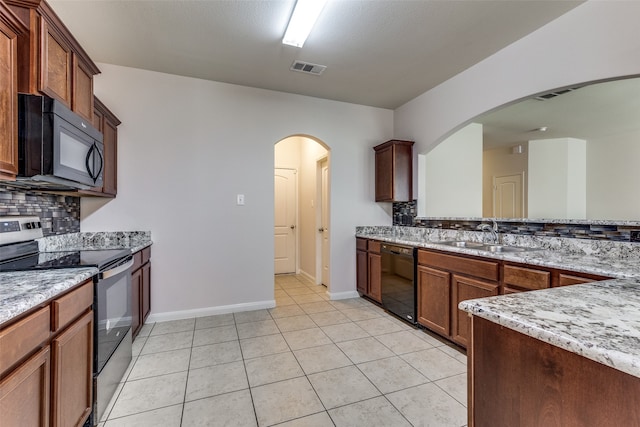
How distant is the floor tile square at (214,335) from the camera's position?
2.69 metres

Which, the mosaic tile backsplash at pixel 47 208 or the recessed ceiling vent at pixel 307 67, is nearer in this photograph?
the mosaic tile backsplash at pixel 47 208

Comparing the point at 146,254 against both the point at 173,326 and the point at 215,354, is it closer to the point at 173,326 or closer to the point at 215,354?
the point at 173,326

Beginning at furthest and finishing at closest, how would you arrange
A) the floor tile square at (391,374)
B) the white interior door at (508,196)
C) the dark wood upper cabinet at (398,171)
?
the white interior door at (508,196) < the dark wood upper cabinet at (398,171) < the floor tile square at (391,374)

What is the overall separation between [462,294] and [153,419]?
2347 millimetres

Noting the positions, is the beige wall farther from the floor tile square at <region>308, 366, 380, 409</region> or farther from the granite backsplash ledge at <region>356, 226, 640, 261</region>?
the floor tile square at <region>308, 366, 380, 409</region>

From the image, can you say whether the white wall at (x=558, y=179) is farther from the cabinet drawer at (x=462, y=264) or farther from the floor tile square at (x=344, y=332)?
the floor tile square at (x=344, y=332)

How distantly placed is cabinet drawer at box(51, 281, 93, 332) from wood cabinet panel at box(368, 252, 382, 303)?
2.82 metres

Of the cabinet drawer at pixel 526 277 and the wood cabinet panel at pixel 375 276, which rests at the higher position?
the cabinet drawer at pixel 526 277

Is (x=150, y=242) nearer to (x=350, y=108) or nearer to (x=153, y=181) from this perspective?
(x=153, y=181)

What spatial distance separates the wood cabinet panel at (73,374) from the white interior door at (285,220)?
396 cm

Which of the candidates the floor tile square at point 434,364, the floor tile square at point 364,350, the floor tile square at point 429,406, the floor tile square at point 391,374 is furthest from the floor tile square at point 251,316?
the floor tile square at point 429,406

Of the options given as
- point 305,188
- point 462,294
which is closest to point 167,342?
point 462,294

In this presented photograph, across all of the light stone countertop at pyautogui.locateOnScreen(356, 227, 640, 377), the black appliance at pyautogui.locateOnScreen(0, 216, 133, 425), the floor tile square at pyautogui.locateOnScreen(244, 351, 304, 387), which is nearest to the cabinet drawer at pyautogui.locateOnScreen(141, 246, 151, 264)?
the black appliance at pyautogui.locateOnScreen(0, 216, 133, 425)

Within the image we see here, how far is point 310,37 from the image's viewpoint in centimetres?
256
